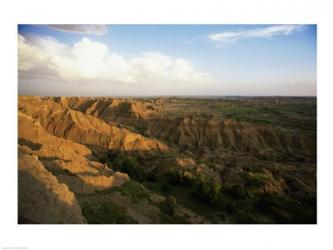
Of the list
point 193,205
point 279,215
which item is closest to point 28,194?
point 193,205

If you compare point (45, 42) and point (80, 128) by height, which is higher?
point (45, 42)

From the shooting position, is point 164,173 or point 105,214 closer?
point 105,214

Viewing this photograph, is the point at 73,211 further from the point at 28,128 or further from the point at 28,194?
the point at 28,128

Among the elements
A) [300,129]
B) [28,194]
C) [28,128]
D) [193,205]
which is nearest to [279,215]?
[193,205]
